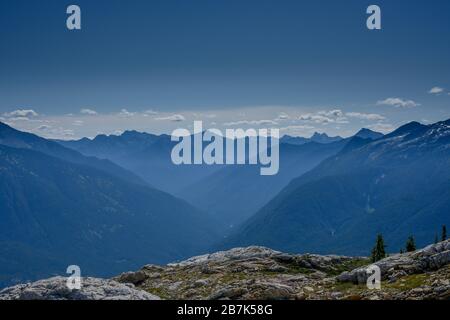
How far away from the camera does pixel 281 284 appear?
4044cm

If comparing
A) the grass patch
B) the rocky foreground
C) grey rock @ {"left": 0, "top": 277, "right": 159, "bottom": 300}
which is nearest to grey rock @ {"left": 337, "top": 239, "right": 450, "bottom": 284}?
the rocky foreground

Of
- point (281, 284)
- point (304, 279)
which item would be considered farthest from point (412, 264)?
point (304, 279)

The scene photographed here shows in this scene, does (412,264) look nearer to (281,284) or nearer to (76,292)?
(281,284)

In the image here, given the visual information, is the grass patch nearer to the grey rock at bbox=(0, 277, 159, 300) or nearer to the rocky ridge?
the rocky ridge

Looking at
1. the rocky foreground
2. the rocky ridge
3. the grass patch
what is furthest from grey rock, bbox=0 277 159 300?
the grass patch

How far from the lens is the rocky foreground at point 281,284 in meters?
31.8

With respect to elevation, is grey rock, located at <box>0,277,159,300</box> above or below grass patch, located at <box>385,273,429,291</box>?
below

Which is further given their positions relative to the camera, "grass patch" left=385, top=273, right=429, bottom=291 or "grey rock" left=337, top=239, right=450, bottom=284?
"grey rock" left=337, top=239, right=450, bottom=284

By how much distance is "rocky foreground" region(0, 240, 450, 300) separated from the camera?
3180cm

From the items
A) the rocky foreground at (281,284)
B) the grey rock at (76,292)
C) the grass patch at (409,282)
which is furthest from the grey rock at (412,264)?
the grey rock at (76,292)

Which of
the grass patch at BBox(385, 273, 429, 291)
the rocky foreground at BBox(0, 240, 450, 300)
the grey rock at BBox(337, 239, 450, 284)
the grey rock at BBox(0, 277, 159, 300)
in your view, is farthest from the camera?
the grey rock at BBox(337, 239, 450, 284)

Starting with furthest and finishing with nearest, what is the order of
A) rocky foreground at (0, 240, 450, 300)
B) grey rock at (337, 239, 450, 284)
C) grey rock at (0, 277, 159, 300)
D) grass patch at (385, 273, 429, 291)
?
grey rock at (337, 239, 450, 284) < grey rock at (0, 277, 159, 300) < rocky foreground at (0, 240, 450, 300) < grass patch at (385, 273, 429, 291)
